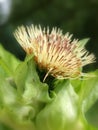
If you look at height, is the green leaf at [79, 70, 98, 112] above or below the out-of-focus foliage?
below

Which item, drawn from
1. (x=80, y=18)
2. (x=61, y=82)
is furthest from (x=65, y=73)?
(x=80, y=18)

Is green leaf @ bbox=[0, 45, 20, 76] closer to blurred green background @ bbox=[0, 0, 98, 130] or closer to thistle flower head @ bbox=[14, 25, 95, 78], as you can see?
thistle flower head @ bbox=[14, 25, 95, 78]

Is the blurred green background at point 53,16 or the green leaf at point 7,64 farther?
the blurred green background at point 53,16

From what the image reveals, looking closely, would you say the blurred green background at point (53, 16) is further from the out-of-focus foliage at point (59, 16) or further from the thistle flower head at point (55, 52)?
the thistle flower head at point (55, 52)

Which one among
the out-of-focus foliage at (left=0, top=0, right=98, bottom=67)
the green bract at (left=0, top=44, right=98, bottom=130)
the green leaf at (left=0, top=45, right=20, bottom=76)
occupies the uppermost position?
the out-of-focus foliage at (left=0, top=0, right=98, bottom=67)

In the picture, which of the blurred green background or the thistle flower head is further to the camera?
the blurred green background

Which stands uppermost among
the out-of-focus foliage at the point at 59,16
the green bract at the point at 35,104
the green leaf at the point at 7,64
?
the out-of-focus foliage at the point at 59,16

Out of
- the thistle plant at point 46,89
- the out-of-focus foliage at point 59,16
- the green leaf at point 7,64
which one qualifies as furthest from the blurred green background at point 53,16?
the thistle plant at point 46,89

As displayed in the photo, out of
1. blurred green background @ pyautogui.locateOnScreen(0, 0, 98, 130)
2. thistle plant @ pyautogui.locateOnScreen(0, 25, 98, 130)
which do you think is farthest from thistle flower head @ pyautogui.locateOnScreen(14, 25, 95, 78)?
blurred green background @ pyautogui.locateOnScreen(0, 0, 98, 130)
